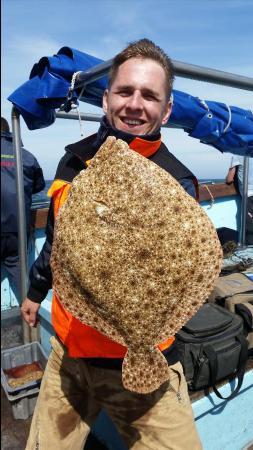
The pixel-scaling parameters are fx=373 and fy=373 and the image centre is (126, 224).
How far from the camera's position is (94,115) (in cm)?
546

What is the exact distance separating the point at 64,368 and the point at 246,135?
3708mm

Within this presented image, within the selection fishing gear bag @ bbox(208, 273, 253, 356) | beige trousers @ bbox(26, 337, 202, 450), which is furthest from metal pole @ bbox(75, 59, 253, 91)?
fishing gear bag @ bbox(208, 273, 253, 356)

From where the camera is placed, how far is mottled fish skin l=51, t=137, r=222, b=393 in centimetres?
165

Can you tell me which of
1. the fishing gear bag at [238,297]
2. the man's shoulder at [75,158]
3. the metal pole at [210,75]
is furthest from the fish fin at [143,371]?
the fishing gear bag at [238,297]

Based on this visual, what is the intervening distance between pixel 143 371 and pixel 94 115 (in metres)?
4.38

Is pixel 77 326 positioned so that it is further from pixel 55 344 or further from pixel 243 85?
pixel 243 85

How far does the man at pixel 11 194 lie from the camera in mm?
4254

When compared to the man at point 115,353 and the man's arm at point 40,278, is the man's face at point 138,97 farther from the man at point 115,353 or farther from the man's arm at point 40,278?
the man's arm at point 40,278

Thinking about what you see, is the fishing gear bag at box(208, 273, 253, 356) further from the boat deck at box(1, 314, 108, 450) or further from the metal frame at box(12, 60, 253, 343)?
the metal frame at box(12, 60, 253, 343)

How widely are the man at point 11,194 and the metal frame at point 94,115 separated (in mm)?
168

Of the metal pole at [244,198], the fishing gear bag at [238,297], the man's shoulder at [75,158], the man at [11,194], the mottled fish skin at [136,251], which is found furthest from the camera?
the metal pole at [244,198]

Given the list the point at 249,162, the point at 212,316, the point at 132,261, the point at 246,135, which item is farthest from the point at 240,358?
the point at 249,162

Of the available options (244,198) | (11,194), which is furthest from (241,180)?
(11,194)

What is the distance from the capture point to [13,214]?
442 centimetres
